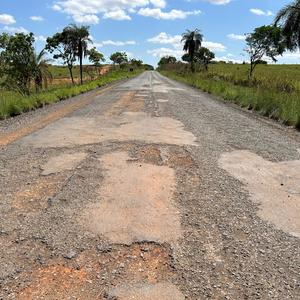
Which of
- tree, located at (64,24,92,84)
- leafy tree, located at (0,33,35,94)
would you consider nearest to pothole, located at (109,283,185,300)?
leafy tree, located at (0,33,35,94)

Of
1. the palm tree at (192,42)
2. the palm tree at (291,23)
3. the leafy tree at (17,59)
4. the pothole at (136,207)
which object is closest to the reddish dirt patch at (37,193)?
the pothole at (136,207)

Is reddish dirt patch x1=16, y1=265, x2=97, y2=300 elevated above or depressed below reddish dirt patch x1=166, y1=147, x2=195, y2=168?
above

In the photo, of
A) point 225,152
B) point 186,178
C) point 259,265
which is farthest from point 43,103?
point 259,265

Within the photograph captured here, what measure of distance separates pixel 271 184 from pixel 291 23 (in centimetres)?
1092

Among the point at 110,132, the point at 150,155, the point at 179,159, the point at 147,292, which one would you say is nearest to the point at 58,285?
the point at 147,292

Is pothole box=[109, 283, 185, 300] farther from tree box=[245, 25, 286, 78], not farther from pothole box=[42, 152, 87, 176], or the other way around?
tree box=[245, 25, 286, 78]

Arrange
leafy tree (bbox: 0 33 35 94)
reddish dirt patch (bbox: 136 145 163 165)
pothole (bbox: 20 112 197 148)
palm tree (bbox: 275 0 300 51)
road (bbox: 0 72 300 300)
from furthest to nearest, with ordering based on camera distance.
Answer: leafy tree (bbox: 0 33 35 94) < palm tree (bbox: 275 0 300 51) < pothole (bbox: 20 112 197 148) < reddish dirt patch (bbox: 136 145 163 165) < road (bbox: 0 72 300 300)

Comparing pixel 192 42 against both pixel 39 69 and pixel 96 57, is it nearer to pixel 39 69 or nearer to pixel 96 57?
pixel 96 57

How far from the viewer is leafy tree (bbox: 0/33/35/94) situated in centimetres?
2052

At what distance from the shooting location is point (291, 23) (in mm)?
14320

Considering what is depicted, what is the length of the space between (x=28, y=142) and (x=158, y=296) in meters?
5.48

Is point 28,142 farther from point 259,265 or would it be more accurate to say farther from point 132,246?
point 259,265

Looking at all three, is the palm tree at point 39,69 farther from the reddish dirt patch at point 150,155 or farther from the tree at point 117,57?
the tree at point 117,57

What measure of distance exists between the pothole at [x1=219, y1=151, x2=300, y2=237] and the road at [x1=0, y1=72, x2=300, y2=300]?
1 centimetres
